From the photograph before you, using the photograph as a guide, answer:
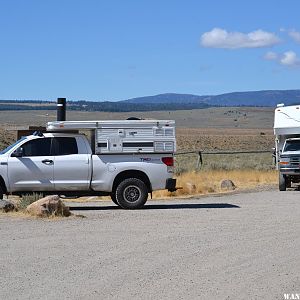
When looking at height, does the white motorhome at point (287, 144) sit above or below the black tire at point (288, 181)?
above

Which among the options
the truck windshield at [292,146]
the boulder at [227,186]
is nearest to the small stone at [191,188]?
the boulder at [227,186]

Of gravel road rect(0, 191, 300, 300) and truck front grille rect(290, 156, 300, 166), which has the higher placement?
truck front grille rect(290, 156, 300, 166)

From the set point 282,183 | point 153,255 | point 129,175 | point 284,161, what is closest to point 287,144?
point 284,161

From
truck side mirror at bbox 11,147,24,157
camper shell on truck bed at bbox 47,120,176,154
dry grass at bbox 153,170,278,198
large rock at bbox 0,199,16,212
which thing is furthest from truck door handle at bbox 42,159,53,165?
dry grass at bbox 153,170,278,198

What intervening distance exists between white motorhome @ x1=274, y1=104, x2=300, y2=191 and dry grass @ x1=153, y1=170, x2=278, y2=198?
66.8 inches

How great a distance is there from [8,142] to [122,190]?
4399cm

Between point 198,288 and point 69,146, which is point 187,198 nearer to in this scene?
point 69,146

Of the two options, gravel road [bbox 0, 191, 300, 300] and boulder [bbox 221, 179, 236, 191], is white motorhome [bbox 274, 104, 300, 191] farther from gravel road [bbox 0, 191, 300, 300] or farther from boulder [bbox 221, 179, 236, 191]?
gravel road [bbox 0, 191, 300, 300]

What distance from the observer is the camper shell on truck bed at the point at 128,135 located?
60.1 ft

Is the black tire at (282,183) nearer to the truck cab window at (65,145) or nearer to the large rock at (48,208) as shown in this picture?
the truck cab window at (65,145)

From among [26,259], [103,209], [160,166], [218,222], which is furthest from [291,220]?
[26,259]

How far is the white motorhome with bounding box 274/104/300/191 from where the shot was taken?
2655 centimetres

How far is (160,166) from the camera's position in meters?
18.6

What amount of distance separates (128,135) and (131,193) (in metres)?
1.47
